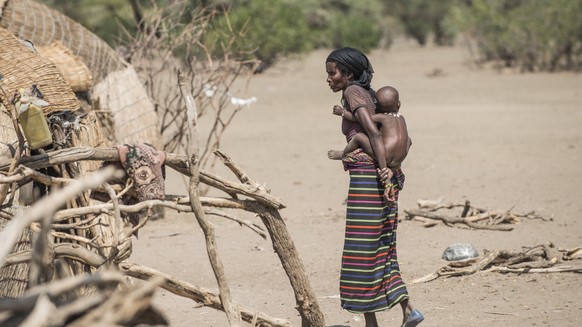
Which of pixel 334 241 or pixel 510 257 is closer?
pixel 510 257

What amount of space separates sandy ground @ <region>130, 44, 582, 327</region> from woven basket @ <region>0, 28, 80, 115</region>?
5.00ft

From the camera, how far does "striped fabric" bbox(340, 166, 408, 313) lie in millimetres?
4938

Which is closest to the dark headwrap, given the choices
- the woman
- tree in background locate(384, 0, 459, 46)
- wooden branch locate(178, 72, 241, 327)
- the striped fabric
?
the woman

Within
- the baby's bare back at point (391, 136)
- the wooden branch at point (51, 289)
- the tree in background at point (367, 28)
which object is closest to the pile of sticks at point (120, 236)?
the wooden branch at point (51, 289)

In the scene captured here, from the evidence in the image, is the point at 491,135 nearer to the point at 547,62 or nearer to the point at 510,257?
the point at 510,257

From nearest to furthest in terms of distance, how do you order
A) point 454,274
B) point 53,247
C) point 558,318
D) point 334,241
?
point 53,247 → point 558,318 → point 454,274 → point 334,241

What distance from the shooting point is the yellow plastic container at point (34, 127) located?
14.6 feet

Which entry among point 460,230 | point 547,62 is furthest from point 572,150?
point 547,62

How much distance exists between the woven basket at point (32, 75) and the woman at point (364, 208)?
1.42 meters

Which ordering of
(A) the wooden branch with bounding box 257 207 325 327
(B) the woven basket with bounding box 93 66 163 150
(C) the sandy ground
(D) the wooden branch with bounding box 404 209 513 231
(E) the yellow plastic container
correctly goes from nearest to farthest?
(E) the yellow plastic container, (A) the wooden branch with bounding box 257 207 325 327, (C) the sandy ground, (D) the wooden branch with bounding box 404 209 513 231, (B) the woven basket with bounding box 93 66 163 150

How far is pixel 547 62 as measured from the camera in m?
22.9

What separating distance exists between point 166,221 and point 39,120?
15.2ft

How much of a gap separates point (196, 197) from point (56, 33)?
13.6 ft

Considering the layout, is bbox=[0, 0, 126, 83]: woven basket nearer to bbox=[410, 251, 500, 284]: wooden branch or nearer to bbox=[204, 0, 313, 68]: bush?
bbox=[410, 251, 500, 284]: wooden branch
